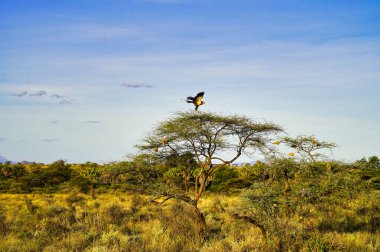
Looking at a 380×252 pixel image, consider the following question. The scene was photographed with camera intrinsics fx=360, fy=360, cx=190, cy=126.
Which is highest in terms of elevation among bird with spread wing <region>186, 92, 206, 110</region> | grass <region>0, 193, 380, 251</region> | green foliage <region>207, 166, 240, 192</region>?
bird with spread wing <region>186, 92, 206, 110</region>

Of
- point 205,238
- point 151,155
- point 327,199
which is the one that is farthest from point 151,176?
point 327,199

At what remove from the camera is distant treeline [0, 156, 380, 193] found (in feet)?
50.3

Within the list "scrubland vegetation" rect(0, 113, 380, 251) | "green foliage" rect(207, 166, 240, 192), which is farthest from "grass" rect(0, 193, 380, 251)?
"green foliage" rect(207, 166, 240, 192)

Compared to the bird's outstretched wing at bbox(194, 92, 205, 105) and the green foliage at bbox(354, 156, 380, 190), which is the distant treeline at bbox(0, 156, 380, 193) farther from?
the bird's outstretched wing at bbox(194, 92, 205, 105)

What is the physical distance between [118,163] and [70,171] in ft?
121

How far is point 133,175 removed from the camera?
50.5ft

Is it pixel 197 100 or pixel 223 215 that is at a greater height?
pixel 197 100

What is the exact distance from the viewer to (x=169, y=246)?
33.4 ft

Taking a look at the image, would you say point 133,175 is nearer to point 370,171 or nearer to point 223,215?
point 223,215

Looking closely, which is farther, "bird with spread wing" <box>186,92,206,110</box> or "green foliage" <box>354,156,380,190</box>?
"green foliage" <box>354,156,380,190</box>

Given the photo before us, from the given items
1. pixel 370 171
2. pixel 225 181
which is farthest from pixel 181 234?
pixel 370 171

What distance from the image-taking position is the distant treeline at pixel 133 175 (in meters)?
15.3

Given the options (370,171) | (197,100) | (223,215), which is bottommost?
(223,215)

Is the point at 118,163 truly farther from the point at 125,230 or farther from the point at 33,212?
the point at 33,212
